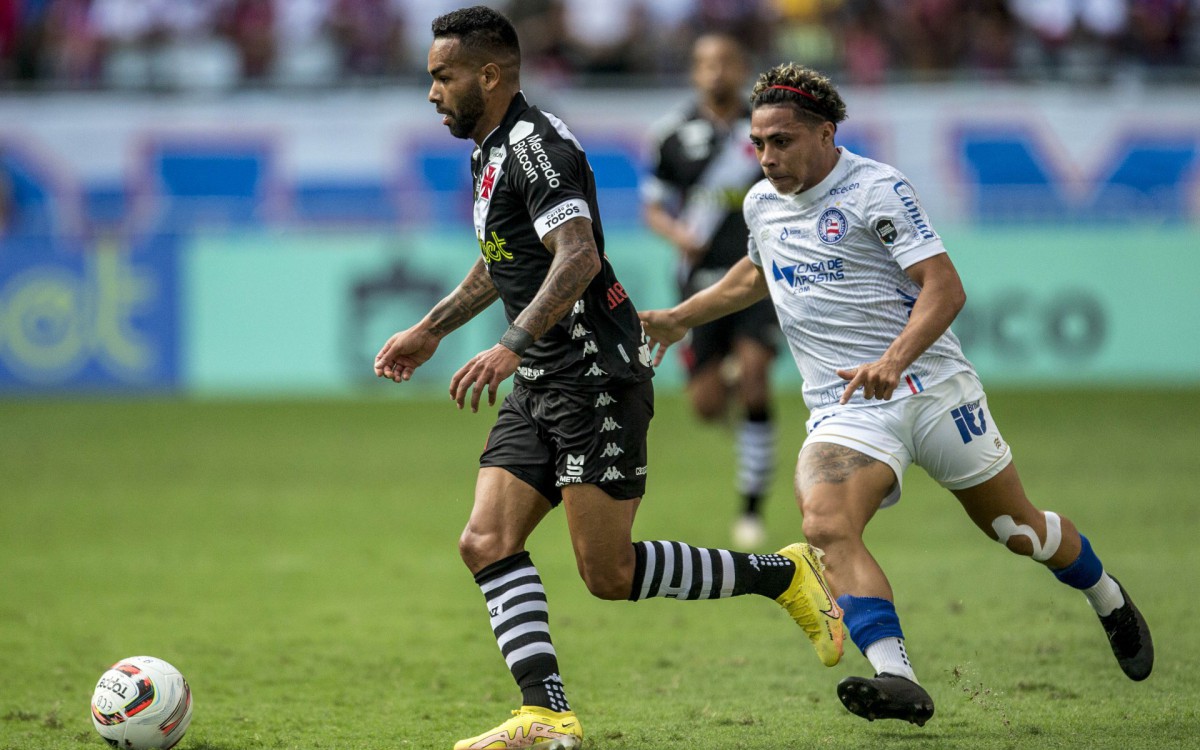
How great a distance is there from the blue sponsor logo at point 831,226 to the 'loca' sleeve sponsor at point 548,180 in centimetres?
89


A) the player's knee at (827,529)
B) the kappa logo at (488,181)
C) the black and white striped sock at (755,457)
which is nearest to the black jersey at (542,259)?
the kappa logo at (488,181)

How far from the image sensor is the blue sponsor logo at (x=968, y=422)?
5.34 metres

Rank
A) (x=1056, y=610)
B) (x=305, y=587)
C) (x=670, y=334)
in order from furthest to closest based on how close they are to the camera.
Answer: (x=305, y=587)
(x=1056, y=610)
(x=670, y=334)

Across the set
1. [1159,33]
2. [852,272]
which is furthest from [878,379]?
[1159,33]

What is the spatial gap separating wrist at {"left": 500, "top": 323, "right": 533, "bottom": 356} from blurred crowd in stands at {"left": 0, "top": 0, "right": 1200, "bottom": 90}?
1614 centimetres

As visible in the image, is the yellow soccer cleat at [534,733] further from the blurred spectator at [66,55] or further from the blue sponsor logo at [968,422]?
the blurred spectator at [66,55]

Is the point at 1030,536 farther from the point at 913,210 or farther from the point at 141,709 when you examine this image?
the point at 141,709

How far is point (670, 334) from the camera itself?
19.8ft

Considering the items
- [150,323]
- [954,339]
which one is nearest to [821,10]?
[150,323]

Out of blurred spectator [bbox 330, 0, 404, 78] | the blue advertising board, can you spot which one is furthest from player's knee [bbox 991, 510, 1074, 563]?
blurred spectator [bbox 330, 0, 404, 78]

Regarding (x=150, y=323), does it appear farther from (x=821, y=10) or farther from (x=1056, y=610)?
(x=1056, y=610)

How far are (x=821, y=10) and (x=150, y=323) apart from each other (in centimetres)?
1023

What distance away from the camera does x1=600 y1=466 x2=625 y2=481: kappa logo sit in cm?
518

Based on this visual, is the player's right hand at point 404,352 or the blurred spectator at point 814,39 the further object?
the blurred spectator at point 814,39
